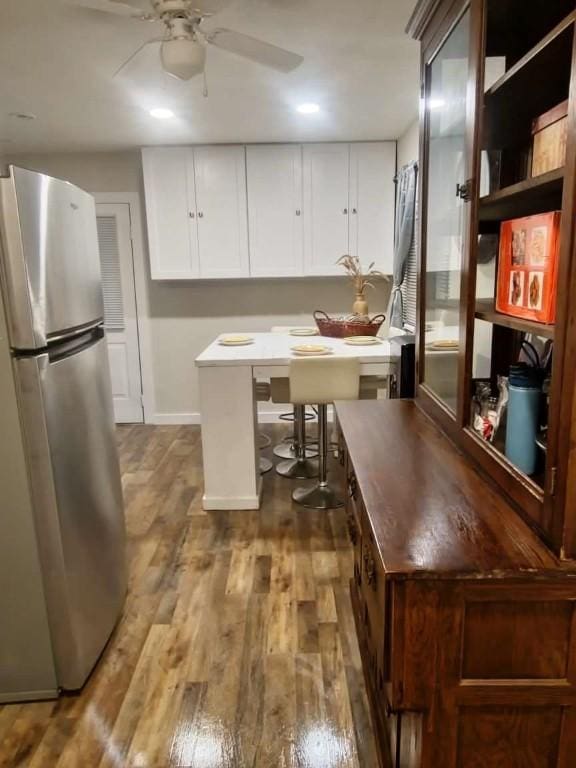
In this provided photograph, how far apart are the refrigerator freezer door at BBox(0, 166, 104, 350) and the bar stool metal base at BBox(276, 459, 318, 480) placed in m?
2.12

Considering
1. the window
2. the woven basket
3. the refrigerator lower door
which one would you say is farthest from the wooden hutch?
the window

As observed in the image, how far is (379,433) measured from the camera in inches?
63.2

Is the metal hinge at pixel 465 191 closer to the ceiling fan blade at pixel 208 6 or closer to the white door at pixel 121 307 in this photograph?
the ceiling fan blade at pixel 208 6

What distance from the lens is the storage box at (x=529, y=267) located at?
0.97 meters

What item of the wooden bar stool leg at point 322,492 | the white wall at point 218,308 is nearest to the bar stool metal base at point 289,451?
the wooden bar stool leg at point 322,492

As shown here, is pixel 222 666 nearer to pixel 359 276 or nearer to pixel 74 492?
pixel 74 492

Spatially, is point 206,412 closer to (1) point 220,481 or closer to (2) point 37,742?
(1) point 220,481

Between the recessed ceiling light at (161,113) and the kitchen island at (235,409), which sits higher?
the recessed ceiling light at (161,113)

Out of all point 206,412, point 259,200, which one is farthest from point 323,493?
point 259,200

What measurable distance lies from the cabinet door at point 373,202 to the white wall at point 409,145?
9 cm

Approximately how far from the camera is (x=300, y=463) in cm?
381

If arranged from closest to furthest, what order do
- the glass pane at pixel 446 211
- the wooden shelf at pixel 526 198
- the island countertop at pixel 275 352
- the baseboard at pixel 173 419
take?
the wooden shelf at pixel 526 198 → the glass pane at pixel 446 211 → the island countertop at pixel 275 352 → the baseboard at pixel 173 419

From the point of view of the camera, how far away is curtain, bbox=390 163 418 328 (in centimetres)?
373

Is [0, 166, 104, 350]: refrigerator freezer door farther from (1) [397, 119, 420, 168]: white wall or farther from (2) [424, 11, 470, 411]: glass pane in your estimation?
(1) [397, 119, 420, 168]: white wall
